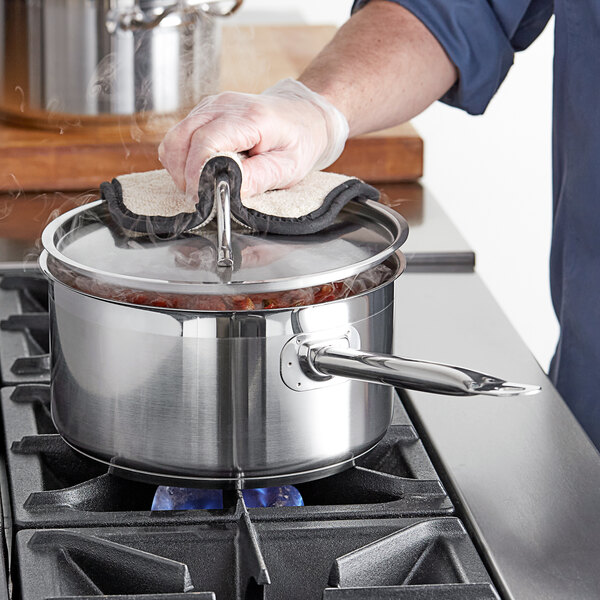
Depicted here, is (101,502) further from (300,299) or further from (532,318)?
(532,318)

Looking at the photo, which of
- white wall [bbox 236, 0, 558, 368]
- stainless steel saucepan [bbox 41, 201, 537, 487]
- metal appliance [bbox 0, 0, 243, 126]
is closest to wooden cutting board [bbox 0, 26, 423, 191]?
metal appliance [bbox 0, 0, 243, 126]

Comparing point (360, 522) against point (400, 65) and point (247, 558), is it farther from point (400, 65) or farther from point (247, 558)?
point (400, 65)

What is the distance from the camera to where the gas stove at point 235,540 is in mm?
676

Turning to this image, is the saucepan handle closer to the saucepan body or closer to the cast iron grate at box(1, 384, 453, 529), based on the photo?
the saucepan body

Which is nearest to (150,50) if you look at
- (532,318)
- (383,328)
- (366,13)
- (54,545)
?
(366,13)

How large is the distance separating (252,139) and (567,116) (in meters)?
0.44

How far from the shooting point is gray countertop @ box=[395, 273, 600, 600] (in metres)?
0.73

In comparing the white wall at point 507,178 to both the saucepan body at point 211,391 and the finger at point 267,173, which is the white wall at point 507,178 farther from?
the saucepan body at point 211,391

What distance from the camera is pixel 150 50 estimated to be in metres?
1.50

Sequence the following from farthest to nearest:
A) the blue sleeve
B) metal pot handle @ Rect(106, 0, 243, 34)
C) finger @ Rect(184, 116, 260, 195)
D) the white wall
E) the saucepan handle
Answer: the white wall, metal pot handle @ Rect(106, 0, 243, 34), the blue sleeve, finger @ Rect(184, 116, 260, 195), the saucepan handle

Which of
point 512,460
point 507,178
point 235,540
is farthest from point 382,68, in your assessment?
point 507,178

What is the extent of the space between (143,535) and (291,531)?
0.11 metres

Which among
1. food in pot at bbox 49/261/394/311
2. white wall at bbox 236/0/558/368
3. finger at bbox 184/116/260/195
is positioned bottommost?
white wall at bbox 236/0/558/368

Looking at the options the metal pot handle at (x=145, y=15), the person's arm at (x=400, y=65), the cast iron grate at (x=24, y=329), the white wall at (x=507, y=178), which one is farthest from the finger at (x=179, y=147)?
the white wall at (x=507, y=178)
